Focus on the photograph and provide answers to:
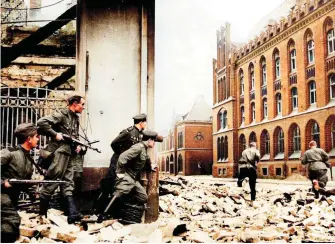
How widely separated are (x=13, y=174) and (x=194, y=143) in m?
40.5

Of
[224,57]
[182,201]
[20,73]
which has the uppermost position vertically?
[224,57]

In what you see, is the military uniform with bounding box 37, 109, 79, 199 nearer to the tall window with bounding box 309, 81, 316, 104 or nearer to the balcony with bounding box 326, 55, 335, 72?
the balcony with bounding box 326, 55, 335, 72

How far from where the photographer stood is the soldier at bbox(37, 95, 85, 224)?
4973 millimetres

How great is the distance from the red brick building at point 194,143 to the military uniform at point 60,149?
127 ft

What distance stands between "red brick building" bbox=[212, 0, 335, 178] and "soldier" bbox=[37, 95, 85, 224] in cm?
1851

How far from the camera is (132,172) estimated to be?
5.75 meters

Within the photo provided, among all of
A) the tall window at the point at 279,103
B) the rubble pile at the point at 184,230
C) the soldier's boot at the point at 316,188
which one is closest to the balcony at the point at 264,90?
the tall window at the point at 279,103

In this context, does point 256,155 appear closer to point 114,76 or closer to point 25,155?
point 114,76

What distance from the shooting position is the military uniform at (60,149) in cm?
497

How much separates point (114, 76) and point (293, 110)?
21.7 m

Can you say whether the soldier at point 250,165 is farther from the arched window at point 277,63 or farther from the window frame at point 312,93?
the arched window at point 277,63

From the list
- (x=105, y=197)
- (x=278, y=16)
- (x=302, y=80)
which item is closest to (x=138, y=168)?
(x=105, y=197)

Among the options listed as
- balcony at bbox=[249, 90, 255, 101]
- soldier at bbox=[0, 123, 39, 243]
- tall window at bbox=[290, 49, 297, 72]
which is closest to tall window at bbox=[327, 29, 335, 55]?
tall window at bbox=[290, 49, 297, 72]

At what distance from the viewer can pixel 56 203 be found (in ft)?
20.2
